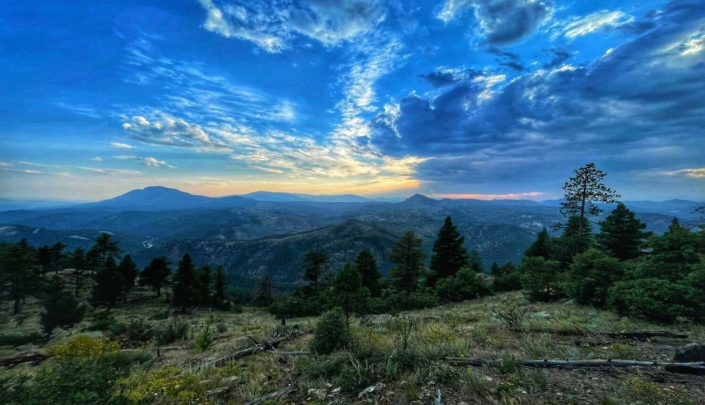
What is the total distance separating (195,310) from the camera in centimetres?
4094

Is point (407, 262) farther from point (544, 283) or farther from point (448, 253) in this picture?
point (544, 283)

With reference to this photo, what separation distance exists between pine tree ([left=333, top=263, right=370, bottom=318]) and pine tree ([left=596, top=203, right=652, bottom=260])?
2362 centimetres

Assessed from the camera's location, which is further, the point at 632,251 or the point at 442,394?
the point at 632,251

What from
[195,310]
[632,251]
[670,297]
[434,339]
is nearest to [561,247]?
[632,251]

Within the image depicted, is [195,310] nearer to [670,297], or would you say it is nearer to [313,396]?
[313,396]

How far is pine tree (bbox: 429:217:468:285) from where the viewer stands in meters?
35.0

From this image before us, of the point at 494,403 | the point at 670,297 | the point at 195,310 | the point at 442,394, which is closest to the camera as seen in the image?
the point at 494,403

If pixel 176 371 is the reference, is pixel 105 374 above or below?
above

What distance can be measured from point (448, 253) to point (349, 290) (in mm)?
18690

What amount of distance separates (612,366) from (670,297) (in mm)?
6927

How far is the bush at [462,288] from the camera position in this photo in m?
25.1

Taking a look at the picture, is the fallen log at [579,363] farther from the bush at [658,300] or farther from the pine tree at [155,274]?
the pine tree at [155,274]

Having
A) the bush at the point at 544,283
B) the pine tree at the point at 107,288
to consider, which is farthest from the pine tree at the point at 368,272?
the pine tree at the point at 107,288

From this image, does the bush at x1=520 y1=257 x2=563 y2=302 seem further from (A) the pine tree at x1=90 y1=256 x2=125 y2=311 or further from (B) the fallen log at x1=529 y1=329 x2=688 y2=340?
(A) the pine tree at x1=90 y1=256 x2=125 y2=311
